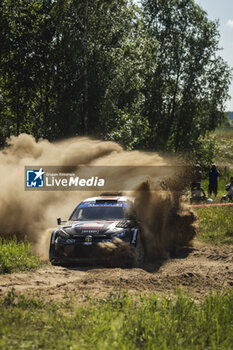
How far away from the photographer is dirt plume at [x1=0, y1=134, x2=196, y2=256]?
40.7ft

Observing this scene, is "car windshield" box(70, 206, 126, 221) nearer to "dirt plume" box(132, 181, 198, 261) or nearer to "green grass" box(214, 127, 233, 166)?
"dirt plume" box(132, 181, 198, 261)

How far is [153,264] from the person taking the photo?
11.5 metres

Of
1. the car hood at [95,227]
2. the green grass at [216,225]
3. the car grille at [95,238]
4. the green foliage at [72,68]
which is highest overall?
the green foliage at [72,68]

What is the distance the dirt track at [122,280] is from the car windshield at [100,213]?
1476 mm

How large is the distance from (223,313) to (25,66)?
27902 mm

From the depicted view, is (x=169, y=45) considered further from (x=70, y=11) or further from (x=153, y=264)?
(x=153, y=264)

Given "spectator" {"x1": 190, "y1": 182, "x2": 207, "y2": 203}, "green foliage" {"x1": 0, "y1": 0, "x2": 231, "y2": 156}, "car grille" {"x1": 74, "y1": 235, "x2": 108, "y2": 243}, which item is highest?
"green foliage" {"x1": 0, "y1": 0, "x2": 231, "y2": 156}

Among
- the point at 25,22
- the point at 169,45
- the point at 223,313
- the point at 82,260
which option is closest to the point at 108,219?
the point at 82,260

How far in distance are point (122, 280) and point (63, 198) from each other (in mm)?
7960

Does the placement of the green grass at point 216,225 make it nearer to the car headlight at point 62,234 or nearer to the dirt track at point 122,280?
the dirt track at point 122,280

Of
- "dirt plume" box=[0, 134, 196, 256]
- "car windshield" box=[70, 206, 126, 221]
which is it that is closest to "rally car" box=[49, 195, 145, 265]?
"car windshield" box=[70, 206, 126, 221]

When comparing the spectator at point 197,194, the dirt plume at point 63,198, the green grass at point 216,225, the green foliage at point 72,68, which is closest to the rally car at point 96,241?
the dirt plume at point 63,198

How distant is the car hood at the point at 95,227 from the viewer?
35.5 ft

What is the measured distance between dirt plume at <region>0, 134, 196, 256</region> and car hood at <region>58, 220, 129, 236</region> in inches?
43.1
